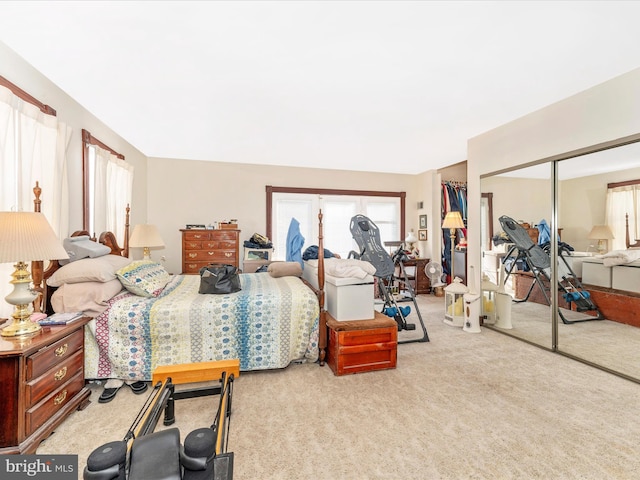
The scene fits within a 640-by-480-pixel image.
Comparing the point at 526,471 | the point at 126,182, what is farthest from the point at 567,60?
the point at 126,182

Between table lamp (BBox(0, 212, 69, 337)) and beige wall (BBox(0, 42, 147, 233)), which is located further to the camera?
beige wall (BBox(0, 42, 147, 233))

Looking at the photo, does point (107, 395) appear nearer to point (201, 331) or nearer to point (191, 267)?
Result: point (201, 331)

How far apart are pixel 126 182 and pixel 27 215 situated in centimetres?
271

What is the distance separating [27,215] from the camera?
175 cm

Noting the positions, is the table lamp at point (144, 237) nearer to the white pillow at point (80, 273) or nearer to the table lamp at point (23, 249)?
the white pillow at point (80, 273)

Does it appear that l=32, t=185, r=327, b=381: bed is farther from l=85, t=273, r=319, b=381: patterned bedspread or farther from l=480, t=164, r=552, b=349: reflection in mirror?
l=480, t=164, r=552, b=349: reflection in mirror

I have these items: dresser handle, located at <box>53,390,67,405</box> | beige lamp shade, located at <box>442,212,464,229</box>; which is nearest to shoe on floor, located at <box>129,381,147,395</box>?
dresser handle, located at <box>53,390,67,405</box>

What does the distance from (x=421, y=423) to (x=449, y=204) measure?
5059mm

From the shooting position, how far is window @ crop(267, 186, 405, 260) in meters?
5.80

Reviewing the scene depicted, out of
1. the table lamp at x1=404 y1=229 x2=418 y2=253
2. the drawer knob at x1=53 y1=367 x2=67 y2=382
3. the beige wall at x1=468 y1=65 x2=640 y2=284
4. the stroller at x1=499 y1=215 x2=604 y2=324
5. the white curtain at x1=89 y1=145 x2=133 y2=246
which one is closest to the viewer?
the drawer knob at x1=53 y1=367 x2=67 y2=382

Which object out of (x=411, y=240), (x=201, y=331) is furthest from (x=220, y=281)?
(x=411, y=240)

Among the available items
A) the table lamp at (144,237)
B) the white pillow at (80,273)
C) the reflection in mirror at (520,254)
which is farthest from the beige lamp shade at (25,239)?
the reflection in mirror at (520,254)

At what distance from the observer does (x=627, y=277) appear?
269 cm

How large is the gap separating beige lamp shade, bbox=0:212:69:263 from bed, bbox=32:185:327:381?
0.64 meters
